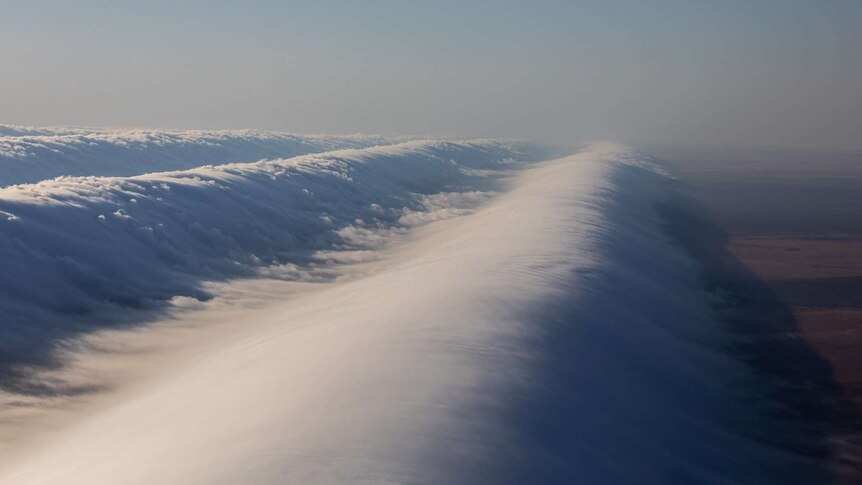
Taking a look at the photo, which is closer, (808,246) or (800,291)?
(800,291)

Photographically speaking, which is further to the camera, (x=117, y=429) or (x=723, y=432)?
(x=723, y=432)

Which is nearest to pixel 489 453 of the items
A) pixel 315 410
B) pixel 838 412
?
pixel 315 410

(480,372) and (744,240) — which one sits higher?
(480,372)

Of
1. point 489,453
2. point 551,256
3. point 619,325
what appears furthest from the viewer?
point 551,256

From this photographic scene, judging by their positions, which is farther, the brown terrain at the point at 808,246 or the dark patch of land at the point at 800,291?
the brown terrain at the point at 808,246

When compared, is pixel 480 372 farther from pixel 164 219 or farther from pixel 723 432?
pixel 164 219

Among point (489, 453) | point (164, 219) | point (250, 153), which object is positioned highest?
point (489, 453)

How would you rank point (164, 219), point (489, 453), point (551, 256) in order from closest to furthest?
point (489, 453)
point (551, 256)
point (164, 219)

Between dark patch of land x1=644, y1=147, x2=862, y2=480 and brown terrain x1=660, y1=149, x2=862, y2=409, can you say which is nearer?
dark patch of land x1=644, y1=147, x2=862, y2=480

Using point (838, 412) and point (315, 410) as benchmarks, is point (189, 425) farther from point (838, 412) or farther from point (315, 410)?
point (838, 412)
